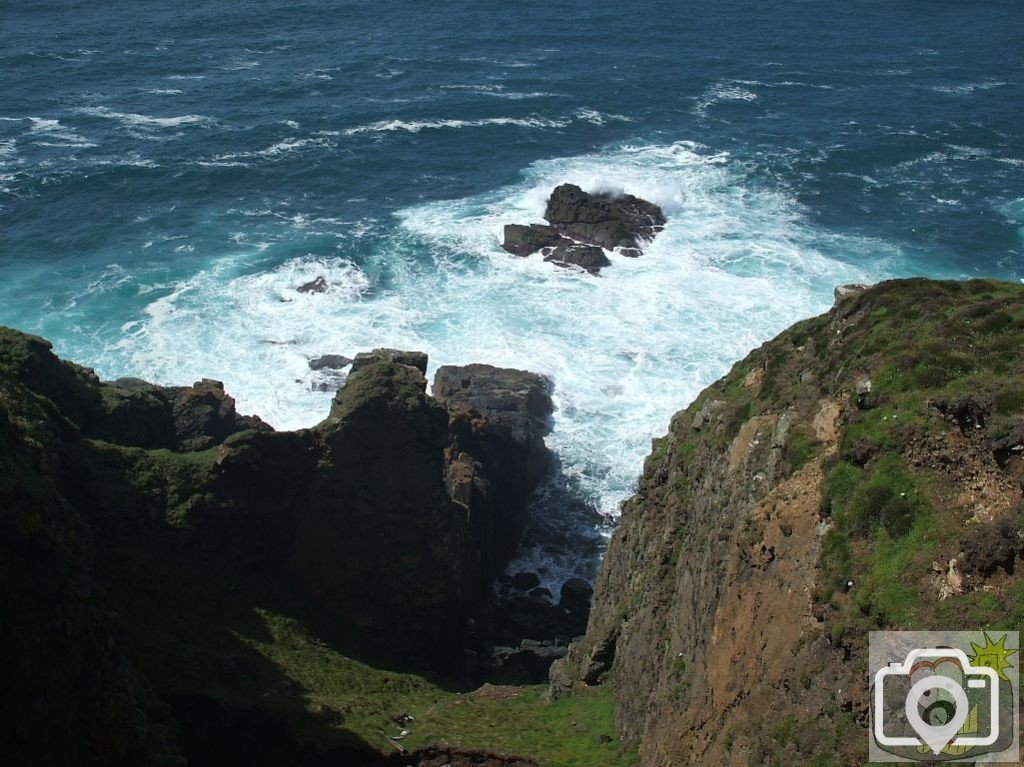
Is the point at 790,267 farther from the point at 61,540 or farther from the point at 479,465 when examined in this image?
the point at 61,540

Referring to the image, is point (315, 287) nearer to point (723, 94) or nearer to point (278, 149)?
point (278, 149)

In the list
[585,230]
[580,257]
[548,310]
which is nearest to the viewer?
[548,310]

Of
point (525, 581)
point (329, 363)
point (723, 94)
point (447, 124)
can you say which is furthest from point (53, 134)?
point (525, 581)

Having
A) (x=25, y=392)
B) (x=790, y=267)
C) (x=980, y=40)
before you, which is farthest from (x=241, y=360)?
(x=980, y=40)

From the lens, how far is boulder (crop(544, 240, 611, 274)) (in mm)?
84562

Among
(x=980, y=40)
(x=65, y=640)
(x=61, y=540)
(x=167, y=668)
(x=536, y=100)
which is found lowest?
(x=167, y=668)

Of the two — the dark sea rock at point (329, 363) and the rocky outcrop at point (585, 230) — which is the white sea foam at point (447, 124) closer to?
the rocky outcrop at point (585, 230)

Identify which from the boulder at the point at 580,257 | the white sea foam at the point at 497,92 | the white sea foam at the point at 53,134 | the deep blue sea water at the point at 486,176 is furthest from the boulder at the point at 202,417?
the white sea foam at the point at 497,92

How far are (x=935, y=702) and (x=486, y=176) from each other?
83.2 meters

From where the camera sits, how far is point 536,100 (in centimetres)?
11612

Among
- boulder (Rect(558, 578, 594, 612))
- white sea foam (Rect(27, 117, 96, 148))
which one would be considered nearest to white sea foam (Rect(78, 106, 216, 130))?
white sea foam (Rect(27, 117, 96, 148))

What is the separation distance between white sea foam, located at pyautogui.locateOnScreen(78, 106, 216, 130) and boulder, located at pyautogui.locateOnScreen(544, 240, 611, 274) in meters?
44.3

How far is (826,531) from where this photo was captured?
2947 centimetres

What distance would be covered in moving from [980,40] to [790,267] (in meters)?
72.3
